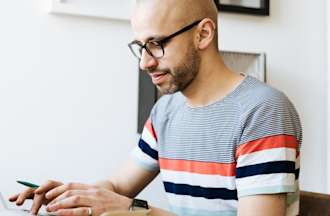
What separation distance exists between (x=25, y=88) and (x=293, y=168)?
27.5 inches

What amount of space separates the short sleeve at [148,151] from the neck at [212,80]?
0.58ft

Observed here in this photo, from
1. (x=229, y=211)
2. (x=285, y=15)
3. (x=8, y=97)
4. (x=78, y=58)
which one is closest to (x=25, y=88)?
(x=8, y=97)

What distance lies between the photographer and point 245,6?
159 centimetres

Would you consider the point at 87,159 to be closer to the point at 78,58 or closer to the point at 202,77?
the point at 78,58

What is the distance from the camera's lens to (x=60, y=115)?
138 centimetres

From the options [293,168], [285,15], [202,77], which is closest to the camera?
[293,168]

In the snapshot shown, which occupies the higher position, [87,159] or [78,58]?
[78,58]

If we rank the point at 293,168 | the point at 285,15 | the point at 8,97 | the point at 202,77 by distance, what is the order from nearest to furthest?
the point at 293,168, the point at 202,77, the point at 8,97, the point at 285,15

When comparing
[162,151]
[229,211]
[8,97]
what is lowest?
[229,211]

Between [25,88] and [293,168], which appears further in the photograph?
[25,88]

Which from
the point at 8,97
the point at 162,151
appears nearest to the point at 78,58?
the point at 8,97

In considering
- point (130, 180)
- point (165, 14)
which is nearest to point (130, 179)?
point (130, 180)

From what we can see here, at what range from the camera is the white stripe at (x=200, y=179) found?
1.04 m

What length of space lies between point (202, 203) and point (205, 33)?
339mm
